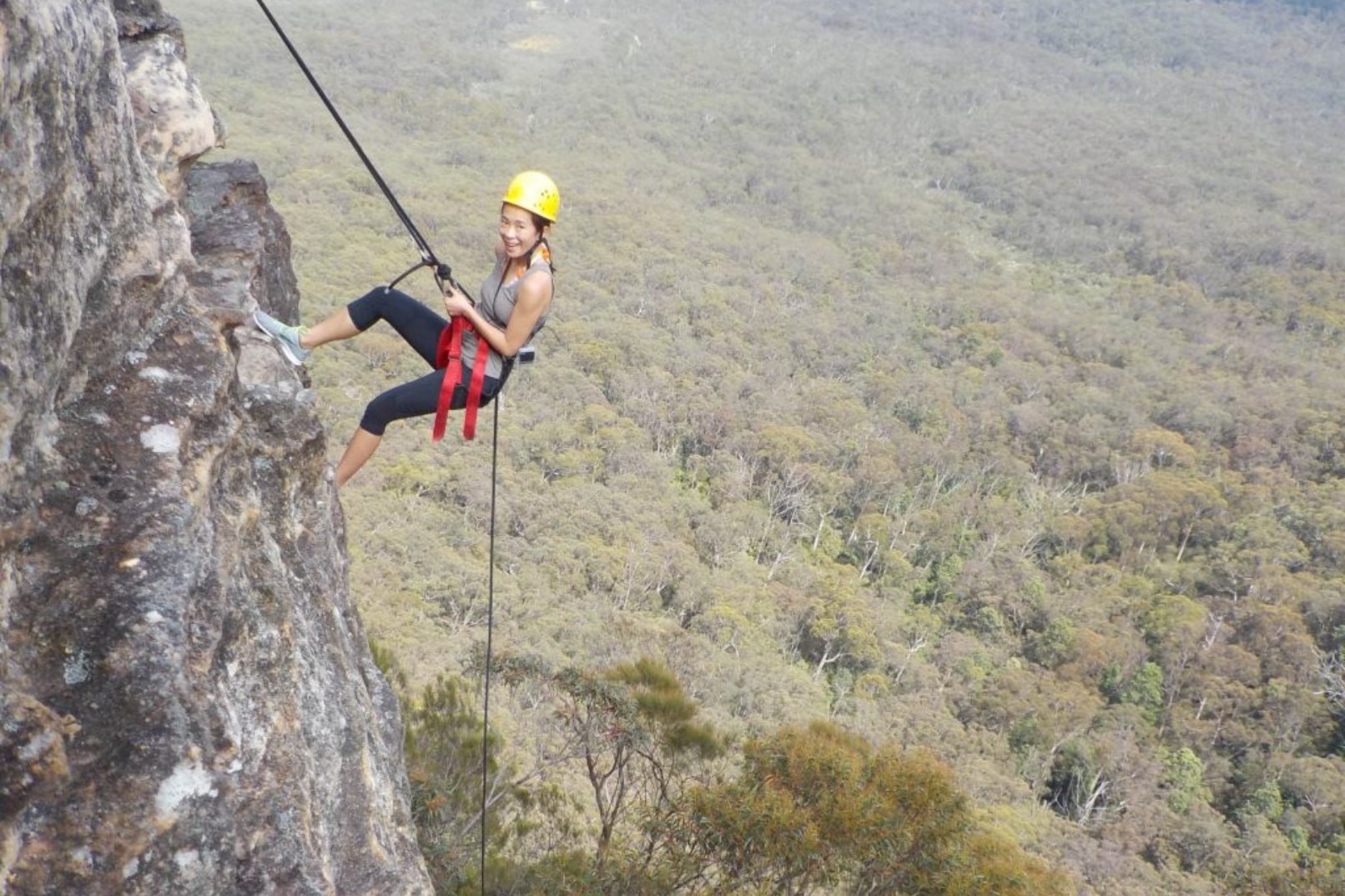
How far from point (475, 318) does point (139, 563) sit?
1618mm

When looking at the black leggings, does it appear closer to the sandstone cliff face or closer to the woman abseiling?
the woman abseiling

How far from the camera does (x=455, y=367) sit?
3949 millimetres

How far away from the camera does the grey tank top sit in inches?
153

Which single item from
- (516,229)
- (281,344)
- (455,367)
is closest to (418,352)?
(455,367)

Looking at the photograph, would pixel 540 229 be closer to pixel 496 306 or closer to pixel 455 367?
pixel 496 306

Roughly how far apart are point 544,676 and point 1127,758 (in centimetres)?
2451

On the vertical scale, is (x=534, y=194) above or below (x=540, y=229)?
above

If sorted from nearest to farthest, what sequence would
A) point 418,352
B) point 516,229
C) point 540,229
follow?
point 516,229 < point 540,229 < point 418,352

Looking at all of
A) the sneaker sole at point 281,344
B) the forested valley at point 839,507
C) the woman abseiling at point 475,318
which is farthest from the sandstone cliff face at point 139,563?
the forested valley at point 839,507

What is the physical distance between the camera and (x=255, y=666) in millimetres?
2824

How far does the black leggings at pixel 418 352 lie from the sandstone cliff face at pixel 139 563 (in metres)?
0.64

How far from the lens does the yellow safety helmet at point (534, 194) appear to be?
3.79 metres

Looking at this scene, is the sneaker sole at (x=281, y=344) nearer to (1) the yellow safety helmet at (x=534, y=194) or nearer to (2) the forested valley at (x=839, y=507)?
(1) the yellow safety helmet at (x=534, y=194)

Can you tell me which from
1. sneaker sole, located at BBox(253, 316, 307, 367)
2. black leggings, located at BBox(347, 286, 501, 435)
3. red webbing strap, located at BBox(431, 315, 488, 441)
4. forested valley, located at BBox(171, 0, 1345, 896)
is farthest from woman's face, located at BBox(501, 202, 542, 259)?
forested valley, located at BBox(171, 0, 1345, 896)
